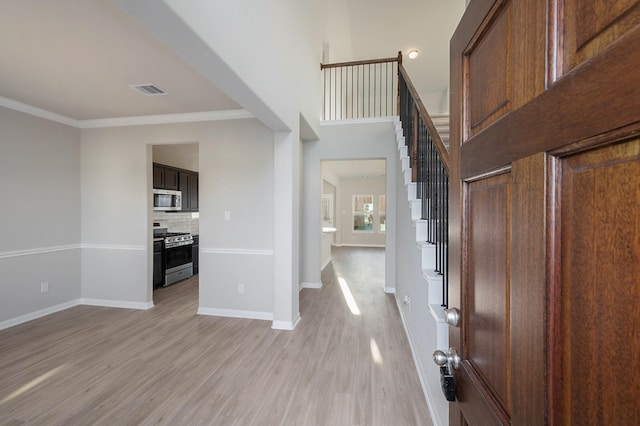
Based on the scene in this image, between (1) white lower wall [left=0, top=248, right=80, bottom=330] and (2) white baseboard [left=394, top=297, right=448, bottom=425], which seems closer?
(2) white baseboard [left=394, top=297, right=448, bottom=425]

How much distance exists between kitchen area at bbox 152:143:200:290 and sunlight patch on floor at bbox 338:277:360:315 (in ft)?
9.60

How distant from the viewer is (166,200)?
482 centimetres

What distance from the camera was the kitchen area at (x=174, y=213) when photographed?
4.59 m

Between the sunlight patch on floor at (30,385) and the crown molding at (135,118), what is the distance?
9.49ft

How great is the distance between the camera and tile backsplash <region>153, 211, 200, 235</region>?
5223mm

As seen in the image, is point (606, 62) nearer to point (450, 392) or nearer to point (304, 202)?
point (450, 392)

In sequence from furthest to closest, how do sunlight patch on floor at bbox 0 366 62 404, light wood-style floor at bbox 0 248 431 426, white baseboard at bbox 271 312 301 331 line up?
white baseboard at bbox 271 312 301 331
sunlight patch on floor at bbox 0 366 62 404
light wood-style floor at bbox 0 248 431 426

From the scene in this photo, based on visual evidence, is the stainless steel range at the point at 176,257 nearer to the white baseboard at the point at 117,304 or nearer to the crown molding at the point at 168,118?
the white baseboard at the point at 117,304

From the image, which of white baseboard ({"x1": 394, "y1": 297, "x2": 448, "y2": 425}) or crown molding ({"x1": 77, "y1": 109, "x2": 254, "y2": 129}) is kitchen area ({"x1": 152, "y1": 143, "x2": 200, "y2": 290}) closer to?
crown molding ({"x1": 77, "y1": 109, "x2": 254, "y2": 129})

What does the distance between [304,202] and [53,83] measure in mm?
3254

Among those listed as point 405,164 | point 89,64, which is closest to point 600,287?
point 405,164

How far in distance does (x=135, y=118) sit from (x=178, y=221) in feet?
8.08

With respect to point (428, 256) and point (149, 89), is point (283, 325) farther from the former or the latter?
point (149, 89)

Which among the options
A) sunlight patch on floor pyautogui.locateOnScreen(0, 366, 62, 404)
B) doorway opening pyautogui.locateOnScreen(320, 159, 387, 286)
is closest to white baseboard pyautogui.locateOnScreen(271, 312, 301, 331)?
sunlight patch on floor pyautogui.locateOnScreen(0, 366, 62, 404)
